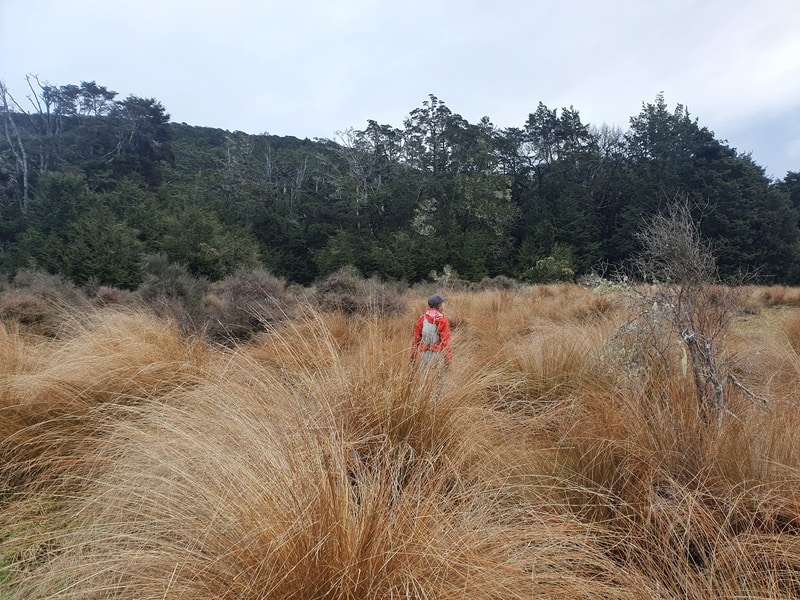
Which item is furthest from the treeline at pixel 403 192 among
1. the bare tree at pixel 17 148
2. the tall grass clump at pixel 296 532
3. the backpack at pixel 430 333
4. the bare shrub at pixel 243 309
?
the tall grass clump at pixel 296 532

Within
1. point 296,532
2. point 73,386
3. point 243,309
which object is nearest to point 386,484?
point 296,532

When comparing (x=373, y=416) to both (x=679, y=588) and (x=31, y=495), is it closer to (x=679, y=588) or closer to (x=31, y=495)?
(x=679, y=588)

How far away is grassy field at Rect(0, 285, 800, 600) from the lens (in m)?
1.22

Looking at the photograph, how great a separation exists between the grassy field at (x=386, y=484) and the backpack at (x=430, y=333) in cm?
69

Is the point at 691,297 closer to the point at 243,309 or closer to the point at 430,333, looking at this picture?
the point at 430,333

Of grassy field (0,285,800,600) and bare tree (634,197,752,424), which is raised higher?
bare tree (634,197,752,424)

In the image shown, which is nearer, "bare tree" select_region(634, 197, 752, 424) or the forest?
the forest

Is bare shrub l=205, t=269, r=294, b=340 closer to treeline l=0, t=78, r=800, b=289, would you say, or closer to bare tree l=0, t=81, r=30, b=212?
treeline l=0, t=78, r=800, b=289

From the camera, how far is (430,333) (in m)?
4.11

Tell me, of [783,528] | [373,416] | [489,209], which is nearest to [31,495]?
[373,416]

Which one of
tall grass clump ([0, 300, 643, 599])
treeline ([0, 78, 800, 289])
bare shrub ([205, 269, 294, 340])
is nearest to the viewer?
tall grass clump ([0, 300, 643, 599])

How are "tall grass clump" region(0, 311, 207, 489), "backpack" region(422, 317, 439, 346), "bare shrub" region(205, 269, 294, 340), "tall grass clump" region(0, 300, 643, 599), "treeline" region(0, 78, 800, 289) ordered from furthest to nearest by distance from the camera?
"treeline" region(0, 78, 800, 289) → "bare shrub" region(205, 269, 294, 340) → "backpack" region(422, 317, 439, 346) → "tall grass clump" region(0, 311, 207, 489) → "tall grass clump" region(0, 300, 643, 599)

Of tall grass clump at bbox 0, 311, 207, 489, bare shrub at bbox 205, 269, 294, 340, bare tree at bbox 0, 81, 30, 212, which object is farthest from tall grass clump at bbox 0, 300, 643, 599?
bare tree at bbox 0, 81, 30, 212

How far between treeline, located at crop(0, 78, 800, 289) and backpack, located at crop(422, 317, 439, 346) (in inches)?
931
